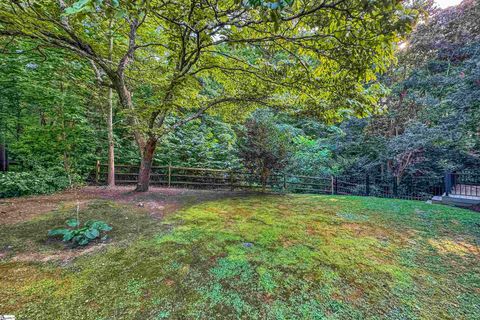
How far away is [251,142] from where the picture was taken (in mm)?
7355

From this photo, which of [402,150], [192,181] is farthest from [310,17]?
[402,150]

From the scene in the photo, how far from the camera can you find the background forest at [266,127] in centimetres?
680

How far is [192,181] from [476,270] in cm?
855

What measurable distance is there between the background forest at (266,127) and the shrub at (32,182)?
3cm

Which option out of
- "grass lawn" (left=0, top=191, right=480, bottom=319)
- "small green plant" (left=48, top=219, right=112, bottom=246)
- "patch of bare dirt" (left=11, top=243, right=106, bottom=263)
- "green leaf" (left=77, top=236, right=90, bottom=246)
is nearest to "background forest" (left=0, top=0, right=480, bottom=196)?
"grass lawn" (left=0, top=191, right=480, bottom=319)

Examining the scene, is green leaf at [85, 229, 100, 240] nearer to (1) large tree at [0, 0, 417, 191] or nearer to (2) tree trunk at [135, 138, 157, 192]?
(1) large tree at [0, 0, 417, 191]

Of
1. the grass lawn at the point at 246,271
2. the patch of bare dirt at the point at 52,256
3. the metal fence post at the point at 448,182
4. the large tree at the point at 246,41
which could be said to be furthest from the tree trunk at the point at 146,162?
the metal fence post at the point at 448,182

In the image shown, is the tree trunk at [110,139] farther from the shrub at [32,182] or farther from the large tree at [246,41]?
the large tree at [246,41]

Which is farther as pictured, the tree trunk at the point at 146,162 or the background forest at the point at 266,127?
the background forest at the point at 266,127

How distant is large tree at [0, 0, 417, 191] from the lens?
2.09 meters

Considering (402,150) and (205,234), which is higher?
(402,150)

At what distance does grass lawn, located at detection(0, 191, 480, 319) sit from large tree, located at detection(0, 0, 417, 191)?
2.25m

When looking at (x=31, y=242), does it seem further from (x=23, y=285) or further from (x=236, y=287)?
(x=236, y=287)

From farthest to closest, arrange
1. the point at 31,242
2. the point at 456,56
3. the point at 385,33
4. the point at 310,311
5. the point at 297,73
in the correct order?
the point at 456,56 < the point at 297,73 < the point at 31,242 < the point at 385,33 < the point at 310,311
